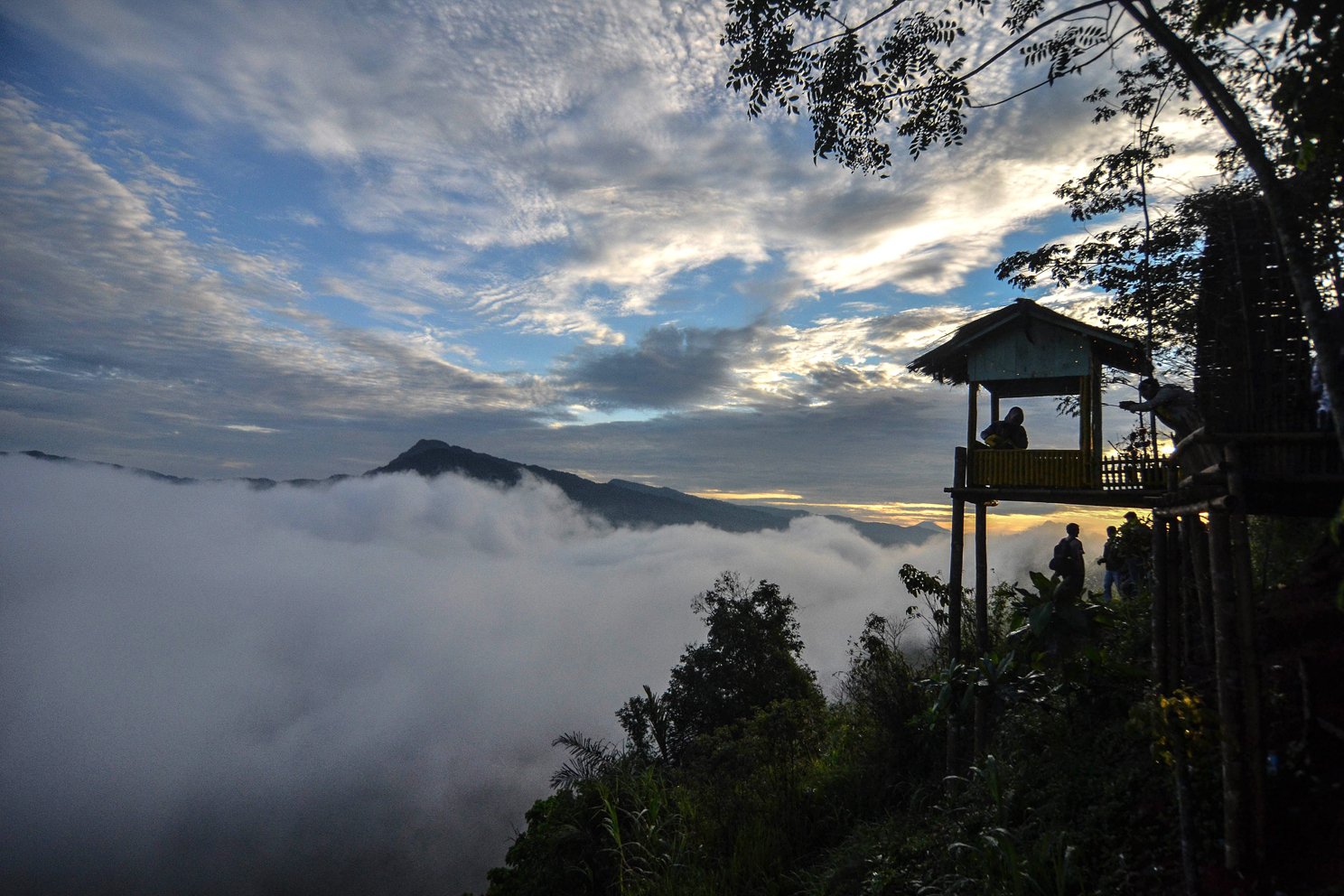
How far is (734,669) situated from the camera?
28.1 m

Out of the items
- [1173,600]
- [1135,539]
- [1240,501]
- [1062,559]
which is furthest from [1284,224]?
[1062,559]

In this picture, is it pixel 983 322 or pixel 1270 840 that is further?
pixel 983 322

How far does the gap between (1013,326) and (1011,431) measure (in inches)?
77.4

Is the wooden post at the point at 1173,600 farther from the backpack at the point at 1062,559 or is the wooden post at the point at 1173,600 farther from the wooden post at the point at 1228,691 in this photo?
the backpack at the point at 1062,559

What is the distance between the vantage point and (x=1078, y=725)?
804 centimetres

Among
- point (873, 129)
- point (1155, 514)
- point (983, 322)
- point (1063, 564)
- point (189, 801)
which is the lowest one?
point (189, 801)

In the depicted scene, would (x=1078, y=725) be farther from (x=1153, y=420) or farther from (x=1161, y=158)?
(x=1161, y=158)

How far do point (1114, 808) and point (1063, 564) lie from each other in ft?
22.9

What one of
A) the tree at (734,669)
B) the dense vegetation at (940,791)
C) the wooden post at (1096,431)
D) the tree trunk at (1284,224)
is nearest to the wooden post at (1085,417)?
the wooden post at (1096,431)

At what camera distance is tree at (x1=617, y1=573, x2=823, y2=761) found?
27344 millimetres

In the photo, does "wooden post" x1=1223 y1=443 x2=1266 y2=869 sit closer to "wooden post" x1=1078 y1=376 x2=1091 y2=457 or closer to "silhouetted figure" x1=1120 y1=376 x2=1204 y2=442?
"silhouetted figure" x1=1120 y1=376 x2=1204 y2=442

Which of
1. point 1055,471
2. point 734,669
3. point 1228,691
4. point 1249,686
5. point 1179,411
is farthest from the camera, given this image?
point 734,669

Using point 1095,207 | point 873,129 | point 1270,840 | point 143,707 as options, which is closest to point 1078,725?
point 1270,840

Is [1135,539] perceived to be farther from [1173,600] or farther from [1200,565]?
[1200,565]
